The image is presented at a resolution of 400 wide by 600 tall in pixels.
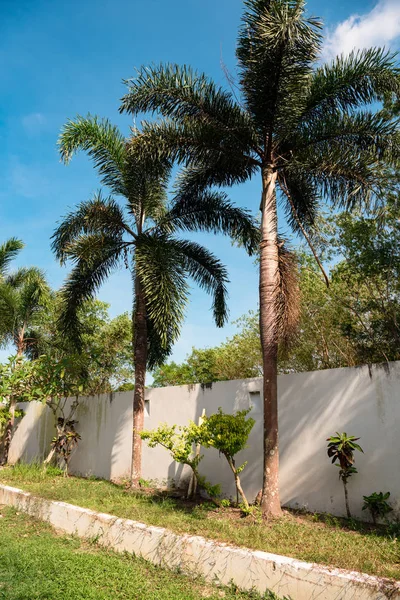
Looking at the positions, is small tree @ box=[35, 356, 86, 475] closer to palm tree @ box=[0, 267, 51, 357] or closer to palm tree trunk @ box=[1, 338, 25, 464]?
palm tree trunk @ box=[1, 338, 25, 464]

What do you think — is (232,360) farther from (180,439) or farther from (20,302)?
(180,439)

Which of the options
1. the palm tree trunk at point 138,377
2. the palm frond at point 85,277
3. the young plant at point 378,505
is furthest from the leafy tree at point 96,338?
the young plant at point 378,505

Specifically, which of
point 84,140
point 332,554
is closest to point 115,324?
point 84,140

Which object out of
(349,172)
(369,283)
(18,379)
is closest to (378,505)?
(349,172)

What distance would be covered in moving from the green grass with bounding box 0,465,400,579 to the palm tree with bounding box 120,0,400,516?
70 centimetres

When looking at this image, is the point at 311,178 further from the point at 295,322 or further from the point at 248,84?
the point at 295,322

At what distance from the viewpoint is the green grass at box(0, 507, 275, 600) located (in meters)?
4.28

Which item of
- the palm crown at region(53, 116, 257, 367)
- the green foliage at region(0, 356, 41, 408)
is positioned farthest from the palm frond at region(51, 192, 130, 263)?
the green foliage at region(0, 356, 41, 408)

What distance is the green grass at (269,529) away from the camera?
4586mm

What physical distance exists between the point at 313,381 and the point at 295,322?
961mm

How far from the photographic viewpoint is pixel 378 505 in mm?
6023

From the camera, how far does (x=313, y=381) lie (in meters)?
7.32

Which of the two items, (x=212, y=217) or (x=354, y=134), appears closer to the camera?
(x=354, y=134)

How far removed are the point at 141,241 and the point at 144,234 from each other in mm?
394
